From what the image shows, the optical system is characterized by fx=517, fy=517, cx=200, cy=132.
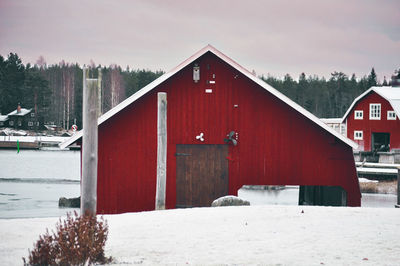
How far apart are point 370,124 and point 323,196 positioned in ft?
95.9

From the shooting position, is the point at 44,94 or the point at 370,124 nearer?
the point at 370,124

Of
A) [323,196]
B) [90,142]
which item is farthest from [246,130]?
[90,142]

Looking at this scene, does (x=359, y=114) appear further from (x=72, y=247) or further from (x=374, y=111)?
(x=72, y=247)

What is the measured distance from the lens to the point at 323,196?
76.3 ft

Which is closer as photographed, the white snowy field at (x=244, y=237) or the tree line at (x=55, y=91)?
the white snowy field at (x=244, y=237)

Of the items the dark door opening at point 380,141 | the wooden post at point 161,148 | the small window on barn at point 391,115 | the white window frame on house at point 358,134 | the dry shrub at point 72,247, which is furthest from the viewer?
the white window frame on house at point 358,134

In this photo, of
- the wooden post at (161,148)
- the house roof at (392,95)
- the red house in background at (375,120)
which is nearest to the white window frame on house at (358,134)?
the red house in background at (375,120)

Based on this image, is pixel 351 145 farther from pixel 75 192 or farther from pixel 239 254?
pixel 75 192

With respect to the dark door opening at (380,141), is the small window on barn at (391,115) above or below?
above

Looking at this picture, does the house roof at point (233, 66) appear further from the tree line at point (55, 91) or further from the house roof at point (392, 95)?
the tree line at point (55, 91)

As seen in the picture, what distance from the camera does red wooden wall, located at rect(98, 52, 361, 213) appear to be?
1750 centimetres

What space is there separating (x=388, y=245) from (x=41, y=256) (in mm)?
5737

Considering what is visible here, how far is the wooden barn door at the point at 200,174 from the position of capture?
57.5ft

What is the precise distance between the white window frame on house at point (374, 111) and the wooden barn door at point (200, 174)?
35.6 meters
